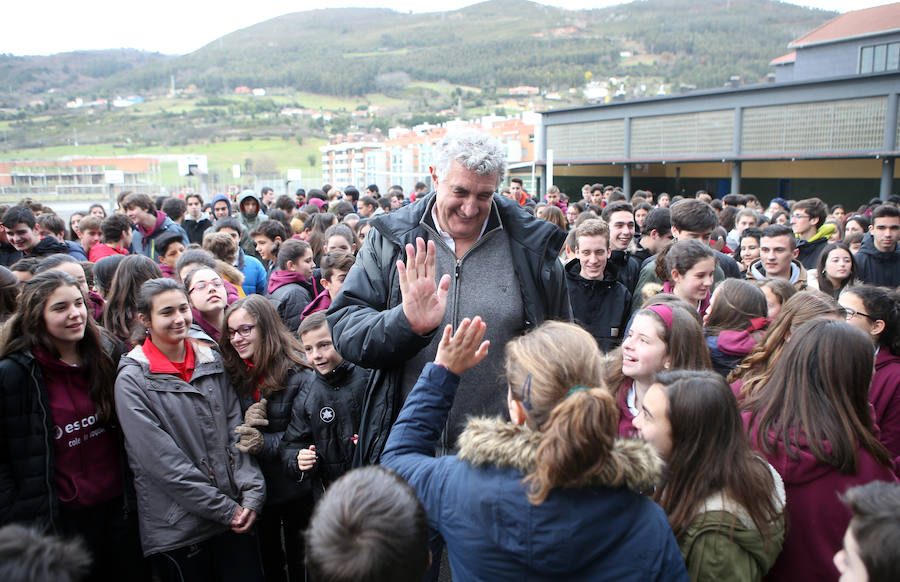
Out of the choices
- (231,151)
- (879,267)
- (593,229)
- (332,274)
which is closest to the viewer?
(332,274)

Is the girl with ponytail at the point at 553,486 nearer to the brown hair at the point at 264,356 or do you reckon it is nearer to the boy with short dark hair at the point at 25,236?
the brown hair at the point at 264,356

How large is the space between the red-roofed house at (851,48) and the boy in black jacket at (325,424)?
30.4m

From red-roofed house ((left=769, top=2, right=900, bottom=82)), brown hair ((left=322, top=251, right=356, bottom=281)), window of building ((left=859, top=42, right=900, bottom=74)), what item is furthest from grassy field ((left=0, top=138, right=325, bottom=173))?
brown hair ((left=322, top=251, right=356, bottom=281))

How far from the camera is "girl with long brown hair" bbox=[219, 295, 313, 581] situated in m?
3.18

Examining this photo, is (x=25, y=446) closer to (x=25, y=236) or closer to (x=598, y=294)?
(x=598, y=294)

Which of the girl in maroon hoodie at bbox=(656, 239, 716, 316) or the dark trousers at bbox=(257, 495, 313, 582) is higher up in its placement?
the girl in maroon hoodie at bbox=(656, 239, 716, 316)

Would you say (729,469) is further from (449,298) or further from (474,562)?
(449,298)

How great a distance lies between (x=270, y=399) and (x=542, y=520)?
2.10 meters

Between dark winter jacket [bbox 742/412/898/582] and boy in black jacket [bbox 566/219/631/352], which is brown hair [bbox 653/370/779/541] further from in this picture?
boy in black jacket [bbox 566/219/631/352]

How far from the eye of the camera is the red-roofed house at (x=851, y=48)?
28281 mm

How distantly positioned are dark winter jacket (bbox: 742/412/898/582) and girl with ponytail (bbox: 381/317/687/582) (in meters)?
0.74

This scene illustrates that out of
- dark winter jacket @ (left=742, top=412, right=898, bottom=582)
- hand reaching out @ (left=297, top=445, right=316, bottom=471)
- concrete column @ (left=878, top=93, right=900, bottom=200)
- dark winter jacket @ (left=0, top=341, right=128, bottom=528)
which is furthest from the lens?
concrete column @ (left=878, top=93, right=900, bottom=200)

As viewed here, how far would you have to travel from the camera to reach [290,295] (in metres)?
4.87

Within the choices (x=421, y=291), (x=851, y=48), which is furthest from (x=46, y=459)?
(x=851, y=48)
